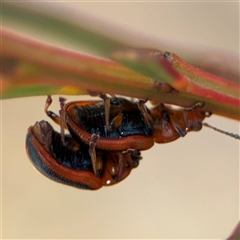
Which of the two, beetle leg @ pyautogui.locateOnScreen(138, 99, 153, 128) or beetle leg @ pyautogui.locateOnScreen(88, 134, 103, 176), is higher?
beetle leg @ pyautogui.locateOnScreen(138, 99, 153, 128)

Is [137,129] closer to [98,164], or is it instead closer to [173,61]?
[98,164]

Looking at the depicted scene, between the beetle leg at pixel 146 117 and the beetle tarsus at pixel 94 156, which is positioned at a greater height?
the beetle leg at pixel 146 117

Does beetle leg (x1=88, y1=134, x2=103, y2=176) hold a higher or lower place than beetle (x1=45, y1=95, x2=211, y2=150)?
lower

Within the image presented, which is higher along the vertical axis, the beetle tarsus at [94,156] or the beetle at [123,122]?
the beetle at [123,122]

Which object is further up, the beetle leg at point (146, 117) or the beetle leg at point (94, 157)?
the beetle leg at point (146, 117)

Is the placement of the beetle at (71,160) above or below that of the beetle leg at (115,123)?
below
